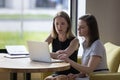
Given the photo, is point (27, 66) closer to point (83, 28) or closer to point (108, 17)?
point (83, 28)

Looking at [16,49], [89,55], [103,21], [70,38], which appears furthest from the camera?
[103,21]

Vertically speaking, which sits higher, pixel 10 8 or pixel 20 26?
pixel 10 8

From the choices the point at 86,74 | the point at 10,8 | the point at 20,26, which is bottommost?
the point at 86,74

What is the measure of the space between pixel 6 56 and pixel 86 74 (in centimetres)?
85

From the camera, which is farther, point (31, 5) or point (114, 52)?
point (31, 5)

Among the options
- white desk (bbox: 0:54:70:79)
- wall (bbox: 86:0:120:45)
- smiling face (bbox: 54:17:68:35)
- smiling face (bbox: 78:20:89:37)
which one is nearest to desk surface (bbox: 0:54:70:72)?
white desk (bbox: 0:54:70:79)

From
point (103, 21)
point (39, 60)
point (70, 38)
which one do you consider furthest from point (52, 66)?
point (103, 21)

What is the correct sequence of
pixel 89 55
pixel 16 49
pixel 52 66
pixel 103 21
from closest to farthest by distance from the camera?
pixel 52 66
pixel 89 55
pixel 16 49
pixel 103 21

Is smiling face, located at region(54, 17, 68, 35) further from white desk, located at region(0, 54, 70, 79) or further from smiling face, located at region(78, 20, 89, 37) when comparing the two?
white desk, located at region(0, 54, 70, 79)

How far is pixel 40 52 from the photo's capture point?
243cm

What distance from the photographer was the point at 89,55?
2475 millimetres

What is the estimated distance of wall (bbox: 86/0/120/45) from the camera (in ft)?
12.1

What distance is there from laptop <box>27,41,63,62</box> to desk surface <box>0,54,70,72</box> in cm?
6

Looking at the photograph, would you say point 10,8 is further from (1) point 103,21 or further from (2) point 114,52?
(2) point 114,52
